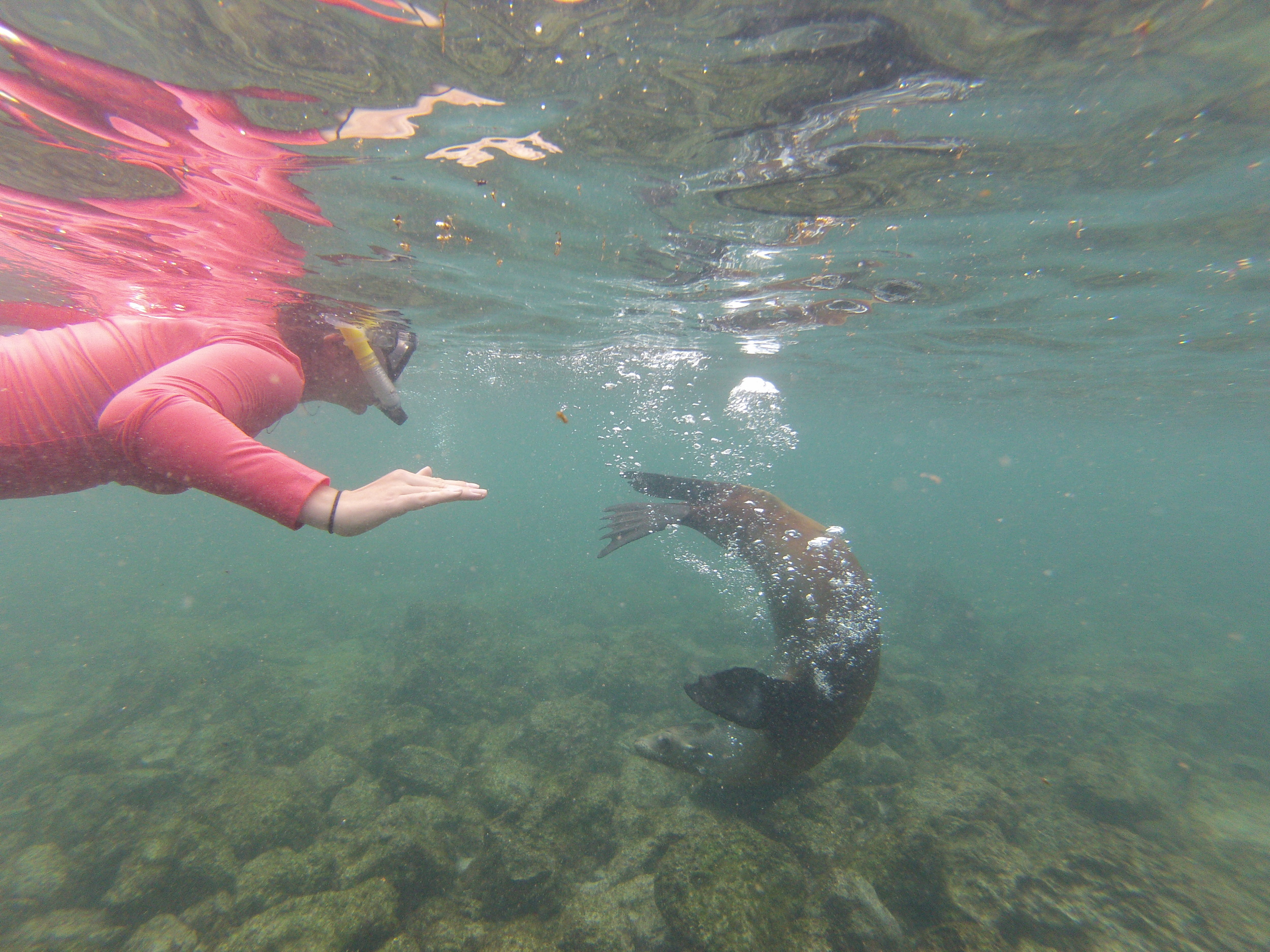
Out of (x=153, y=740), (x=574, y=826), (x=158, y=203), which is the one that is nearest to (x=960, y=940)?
(x=574, y=826)

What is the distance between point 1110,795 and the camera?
755 centimetres

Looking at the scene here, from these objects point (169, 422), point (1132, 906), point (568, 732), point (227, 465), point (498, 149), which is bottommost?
point (568, 732)

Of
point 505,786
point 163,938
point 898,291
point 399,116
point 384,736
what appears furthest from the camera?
point 898,291

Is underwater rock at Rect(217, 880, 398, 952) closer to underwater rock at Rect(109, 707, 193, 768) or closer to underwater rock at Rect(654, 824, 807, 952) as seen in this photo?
underwater rock at Rect(654, 824, 807, 952)

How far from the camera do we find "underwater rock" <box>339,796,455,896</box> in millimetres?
4820

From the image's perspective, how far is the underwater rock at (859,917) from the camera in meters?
4.04

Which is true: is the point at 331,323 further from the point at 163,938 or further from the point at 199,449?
the point at 199,449

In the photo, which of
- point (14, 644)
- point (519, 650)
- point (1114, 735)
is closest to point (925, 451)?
point (1114, 735)

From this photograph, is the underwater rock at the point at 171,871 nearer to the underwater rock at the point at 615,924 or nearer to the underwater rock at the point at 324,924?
the underwater rock at the point at 324,924

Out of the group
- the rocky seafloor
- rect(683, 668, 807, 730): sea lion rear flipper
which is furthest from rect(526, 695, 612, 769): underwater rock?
rect(683, 668, 807, 730): sea lion rear flipper

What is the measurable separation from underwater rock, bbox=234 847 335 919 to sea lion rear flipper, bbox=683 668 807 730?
4241mm

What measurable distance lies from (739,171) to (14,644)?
27737 mm

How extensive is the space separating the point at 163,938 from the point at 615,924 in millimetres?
3949

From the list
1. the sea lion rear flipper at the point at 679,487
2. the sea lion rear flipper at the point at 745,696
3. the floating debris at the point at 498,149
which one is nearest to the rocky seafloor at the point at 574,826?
the sea lion rear flipper at the point at 745,696
